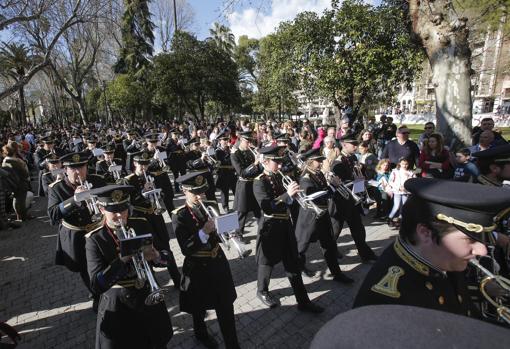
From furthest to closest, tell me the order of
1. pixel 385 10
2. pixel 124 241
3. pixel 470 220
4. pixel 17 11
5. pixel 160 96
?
pixel 160 96 < pixel 17 11 < pixel 385 10 < pixel 124 241 < pixel 470 220

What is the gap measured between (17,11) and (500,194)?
20038 mm

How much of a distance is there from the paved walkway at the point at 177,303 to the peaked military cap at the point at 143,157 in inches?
83.8

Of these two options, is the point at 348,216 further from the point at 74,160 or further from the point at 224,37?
the point at 224,37

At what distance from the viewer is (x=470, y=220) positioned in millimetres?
1705

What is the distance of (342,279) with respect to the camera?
5156 millimetres

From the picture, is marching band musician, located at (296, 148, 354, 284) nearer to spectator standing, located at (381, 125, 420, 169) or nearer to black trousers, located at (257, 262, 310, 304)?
black trousers, located at (257, 262, 310, 304)

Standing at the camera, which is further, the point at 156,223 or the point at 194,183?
the point at 156,223

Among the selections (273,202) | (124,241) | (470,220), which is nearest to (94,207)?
(124,241)

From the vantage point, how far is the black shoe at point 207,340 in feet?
12.8

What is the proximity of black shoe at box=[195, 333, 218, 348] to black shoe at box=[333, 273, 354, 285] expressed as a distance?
2338mm

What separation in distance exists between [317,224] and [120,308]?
10.4 ft

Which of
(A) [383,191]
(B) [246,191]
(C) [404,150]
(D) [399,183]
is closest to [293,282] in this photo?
(B) [246,191]

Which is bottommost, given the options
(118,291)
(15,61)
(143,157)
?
(118,291)

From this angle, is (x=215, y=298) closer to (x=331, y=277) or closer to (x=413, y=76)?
(x=331, y=277)
